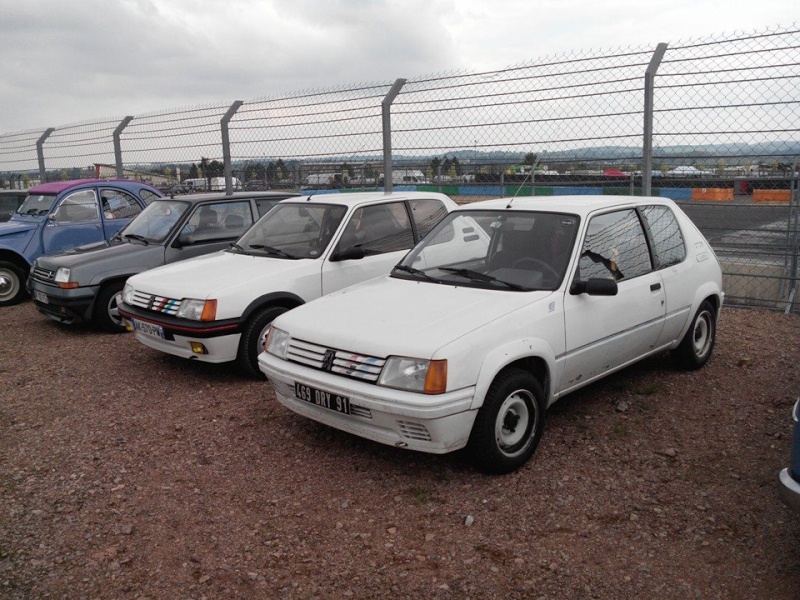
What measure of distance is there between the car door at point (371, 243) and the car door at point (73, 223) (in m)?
5.20

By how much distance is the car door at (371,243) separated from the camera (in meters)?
6.25

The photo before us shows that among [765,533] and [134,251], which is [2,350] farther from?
[765,533]

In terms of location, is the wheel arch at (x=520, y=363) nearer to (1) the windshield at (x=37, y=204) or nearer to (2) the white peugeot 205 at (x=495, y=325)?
(2) the white peugeot 205 at (x=495, y=325)

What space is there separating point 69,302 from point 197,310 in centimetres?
266

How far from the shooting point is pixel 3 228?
32.3 ft

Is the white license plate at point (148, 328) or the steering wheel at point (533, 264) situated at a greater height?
the steering wheel at point (533, 264)

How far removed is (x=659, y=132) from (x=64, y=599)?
284 inches

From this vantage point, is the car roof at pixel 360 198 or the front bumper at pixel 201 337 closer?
the front bumper at pixel 201 337

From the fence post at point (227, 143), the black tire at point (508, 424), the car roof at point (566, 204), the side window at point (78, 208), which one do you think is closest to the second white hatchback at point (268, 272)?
the car roof at point (566, 204)

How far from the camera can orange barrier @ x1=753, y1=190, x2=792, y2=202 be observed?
25.8 feet

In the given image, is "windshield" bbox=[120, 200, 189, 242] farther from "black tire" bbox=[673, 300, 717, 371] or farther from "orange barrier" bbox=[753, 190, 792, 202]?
"orange barrier" bbox=[753, 190, 792, 202]

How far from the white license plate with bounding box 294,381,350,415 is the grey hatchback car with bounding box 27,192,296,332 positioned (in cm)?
406

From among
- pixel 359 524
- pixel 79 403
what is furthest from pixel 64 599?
pixel 79 403

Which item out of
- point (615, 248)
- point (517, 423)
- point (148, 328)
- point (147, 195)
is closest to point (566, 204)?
point (615, 248)
